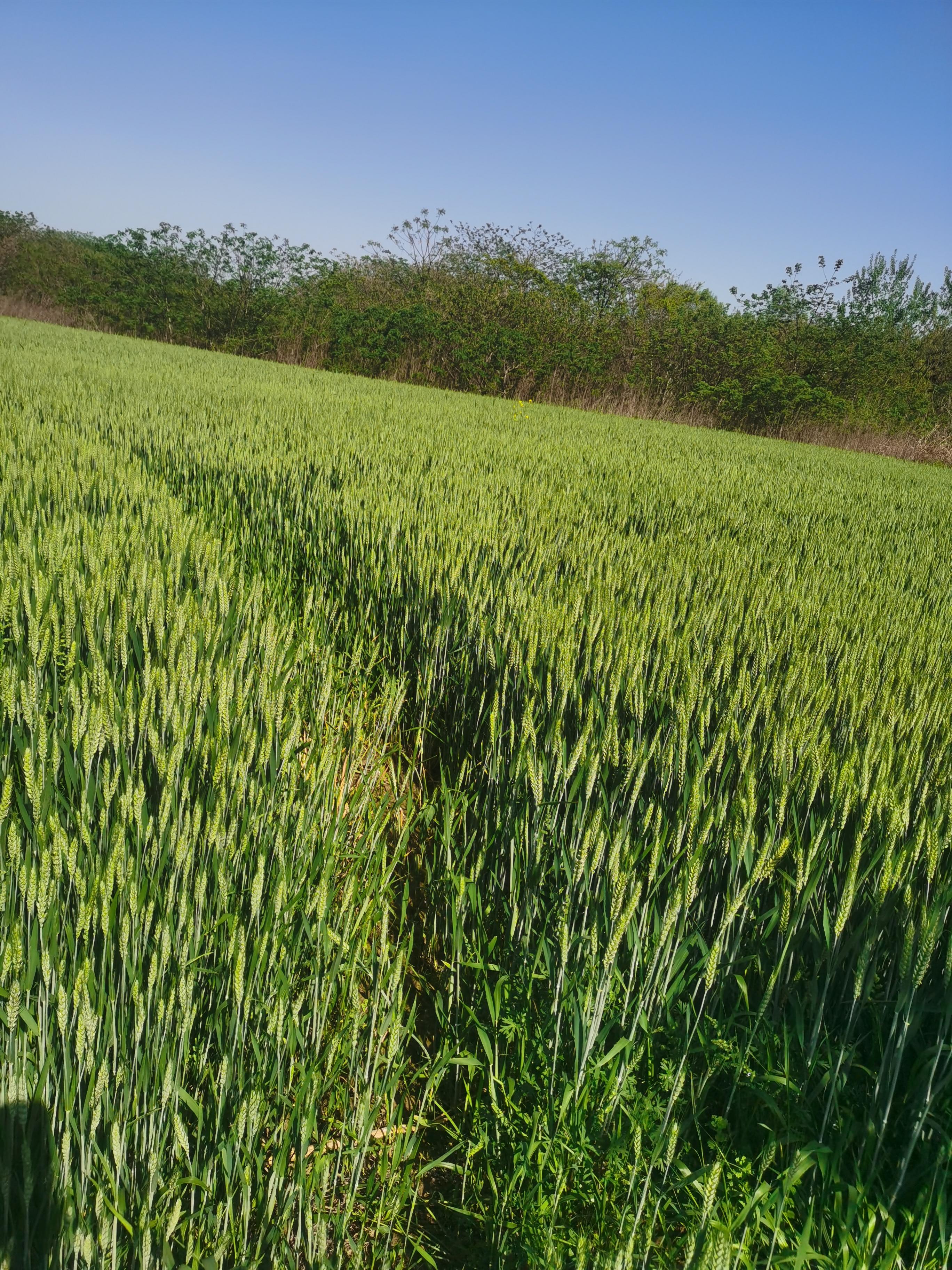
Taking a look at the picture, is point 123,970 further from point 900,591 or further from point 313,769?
point 900,591

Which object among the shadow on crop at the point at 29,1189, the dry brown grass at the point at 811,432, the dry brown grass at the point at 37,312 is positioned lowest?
the shadow on crop at the point at 29,1189

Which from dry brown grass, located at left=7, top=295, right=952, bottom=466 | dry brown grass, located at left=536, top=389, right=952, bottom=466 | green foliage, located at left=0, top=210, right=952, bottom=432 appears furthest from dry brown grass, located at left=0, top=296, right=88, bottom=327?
dry brown grass, located at left=536, top=389, right=952, bottom=466

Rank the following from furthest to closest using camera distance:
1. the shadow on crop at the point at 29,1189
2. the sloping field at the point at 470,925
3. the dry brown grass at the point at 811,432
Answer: the dry brown grass at the point at 811,432
the sloping field at the point at 470,925
the shadow on crop at the point at 29,1189

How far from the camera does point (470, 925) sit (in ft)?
5.68

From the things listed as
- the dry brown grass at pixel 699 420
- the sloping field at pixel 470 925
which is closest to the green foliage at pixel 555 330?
the dry brown grass at pixel 699 420

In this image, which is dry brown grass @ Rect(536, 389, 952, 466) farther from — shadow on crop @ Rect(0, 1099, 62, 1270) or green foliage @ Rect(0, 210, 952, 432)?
shadow on crop @ Rect(0, 1099, 62, 1270)

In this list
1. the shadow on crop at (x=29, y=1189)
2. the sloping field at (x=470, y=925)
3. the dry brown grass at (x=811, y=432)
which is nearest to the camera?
the shadow on crop at (x=29, y=1189)

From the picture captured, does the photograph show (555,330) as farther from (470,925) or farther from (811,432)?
(470,925)

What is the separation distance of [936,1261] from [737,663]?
165cm

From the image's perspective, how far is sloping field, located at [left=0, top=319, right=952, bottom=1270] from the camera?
3.37ft

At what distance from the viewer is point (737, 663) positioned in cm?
247

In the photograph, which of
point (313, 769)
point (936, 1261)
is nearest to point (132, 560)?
point (313, 769)

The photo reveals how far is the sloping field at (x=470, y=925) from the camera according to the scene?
103cm

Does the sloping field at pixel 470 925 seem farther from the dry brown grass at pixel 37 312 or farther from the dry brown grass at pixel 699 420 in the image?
the dry brown grass at pixel 37 312
